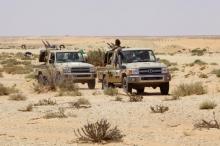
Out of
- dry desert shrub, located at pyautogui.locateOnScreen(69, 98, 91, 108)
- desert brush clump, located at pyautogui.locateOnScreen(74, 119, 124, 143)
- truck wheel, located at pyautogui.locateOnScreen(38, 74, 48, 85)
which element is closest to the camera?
desert brush clump, located at pyautogui.locateOnScreen(74, 119, 124, 143)

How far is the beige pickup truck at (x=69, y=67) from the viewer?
29.6m

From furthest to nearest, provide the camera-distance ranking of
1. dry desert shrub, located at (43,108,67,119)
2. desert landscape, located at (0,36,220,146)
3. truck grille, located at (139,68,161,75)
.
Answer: truck grille, located at (139,68,161,75), dry desert shrub, located at (43,108,67,119), desert landscape, located at (0,36,220,146)

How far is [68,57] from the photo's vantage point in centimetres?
3072

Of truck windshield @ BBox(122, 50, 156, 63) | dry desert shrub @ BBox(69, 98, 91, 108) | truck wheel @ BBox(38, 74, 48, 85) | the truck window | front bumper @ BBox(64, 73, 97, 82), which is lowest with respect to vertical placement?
truck wheel @ BBox(38, 74, 48, 85)

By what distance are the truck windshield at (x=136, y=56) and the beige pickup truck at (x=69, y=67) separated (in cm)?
401

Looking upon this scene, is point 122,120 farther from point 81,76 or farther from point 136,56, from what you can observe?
point 81,76

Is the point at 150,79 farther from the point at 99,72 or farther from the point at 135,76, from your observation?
the point at 99,72

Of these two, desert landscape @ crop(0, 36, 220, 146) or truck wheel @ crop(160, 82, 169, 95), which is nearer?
desert landscape @ crop(0, 36, 220, 146)

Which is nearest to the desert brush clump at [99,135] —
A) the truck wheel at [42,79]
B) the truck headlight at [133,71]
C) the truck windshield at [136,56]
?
the truck headlight at [133,71]

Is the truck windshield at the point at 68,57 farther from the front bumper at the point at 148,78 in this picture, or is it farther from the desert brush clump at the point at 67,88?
the front bumper at the point at 148,78

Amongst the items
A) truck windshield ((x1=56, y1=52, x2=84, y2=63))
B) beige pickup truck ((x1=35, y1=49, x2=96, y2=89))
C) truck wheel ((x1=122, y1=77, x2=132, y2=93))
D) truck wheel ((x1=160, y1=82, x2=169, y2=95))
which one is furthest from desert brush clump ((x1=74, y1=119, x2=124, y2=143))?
truck windshield ((x1=56, y1=52, x2=84, y2=63))

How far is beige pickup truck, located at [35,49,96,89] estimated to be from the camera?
2959cm

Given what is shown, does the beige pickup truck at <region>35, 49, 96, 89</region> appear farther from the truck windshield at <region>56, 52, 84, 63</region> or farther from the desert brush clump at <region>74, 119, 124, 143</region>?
the desert brush clump at <region>74, 119, 124, 143</region>

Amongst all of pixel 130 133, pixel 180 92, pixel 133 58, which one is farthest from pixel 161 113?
pixel 133 58
